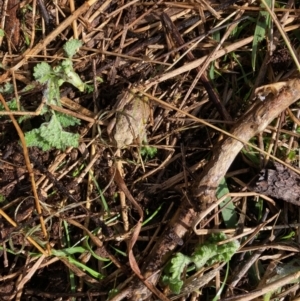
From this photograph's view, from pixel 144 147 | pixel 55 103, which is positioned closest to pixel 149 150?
pixel 144 147

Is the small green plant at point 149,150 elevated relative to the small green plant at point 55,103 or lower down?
lower down

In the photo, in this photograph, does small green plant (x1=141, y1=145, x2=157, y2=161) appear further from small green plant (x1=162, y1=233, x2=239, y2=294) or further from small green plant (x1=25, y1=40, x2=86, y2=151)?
small green plant (x1=162, y1=233, x2=239, y2=294)

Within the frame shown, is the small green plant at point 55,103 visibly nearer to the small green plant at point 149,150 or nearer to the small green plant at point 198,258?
the small green plant at point 149,150

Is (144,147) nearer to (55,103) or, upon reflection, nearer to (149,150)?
(149,150)

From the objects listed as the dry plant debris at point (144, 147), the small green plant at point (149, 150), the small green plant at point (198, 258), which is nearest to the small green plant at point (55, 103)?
the dry plant debris at point (144, 147)

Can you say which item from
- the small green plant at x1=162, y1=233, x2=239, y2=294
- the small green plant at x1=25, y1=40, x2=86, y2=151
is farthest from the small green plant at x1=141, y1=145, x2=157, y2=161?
the small green plant at x1=162, y1=233, x2=239, y2=294

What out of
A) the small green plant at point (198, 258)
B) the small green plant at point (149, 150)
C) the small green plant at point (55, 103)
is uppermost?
the small green plant at point (55, 103)
